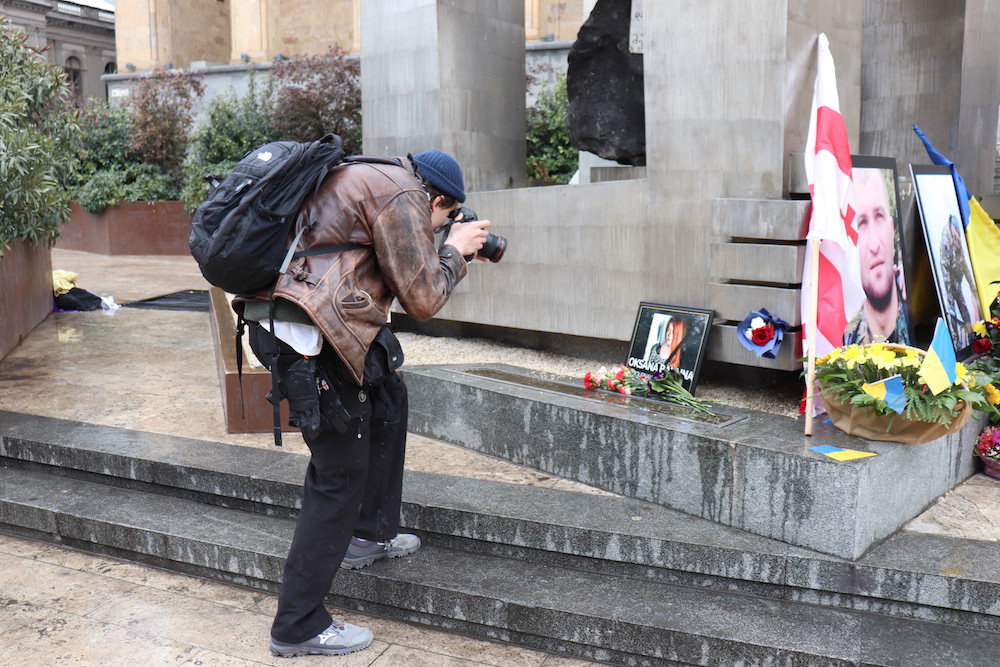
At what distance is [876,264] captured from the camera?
4.57m

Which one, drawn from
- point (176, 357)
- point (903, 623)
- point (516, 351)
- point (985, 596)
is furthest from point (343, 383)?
point (176, 357)

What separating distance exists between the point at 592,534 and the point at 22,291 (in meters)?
5.96

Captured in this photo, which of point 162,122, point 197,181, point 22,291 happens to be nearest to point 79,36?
point 162,122

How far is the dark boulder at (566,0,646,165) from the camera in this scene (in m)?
6.77

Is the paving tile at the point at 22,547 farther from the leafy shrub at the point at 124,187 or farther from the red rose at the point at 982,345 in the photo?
the leafy shrub at the point at 124,187

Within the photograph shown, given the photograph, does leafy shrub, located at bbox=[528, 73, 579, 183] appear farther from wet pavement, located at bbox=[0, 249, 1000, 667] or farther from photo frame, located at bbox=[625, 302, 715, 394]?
photo frame, located at bbox=[625, 302, 715, 394]

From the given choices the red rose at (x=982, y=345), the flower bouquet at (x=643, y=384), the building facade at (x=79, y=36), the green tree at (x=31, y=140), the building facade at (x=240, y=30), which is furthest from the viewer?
the building facade at (x=79, y=36)

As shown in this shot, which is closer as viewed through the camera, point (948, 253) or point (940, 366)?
point (940, 366)

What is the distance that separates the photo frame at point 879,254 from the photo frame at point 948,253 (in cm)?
17

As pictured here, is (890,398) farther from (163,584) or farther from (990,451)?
(163,584)

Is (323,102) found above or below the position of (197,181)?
above

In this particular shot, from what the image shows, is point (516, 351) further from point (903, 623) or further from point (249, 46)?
point (249, 46)

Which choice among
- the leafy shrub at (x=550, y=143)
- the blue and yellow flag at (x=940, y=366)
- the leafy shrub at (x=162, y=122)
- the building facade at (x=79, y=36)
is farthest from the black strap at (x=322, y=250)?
the building facade at (x=79, y=36)

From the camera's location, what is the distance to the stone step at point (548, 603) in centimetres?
294
